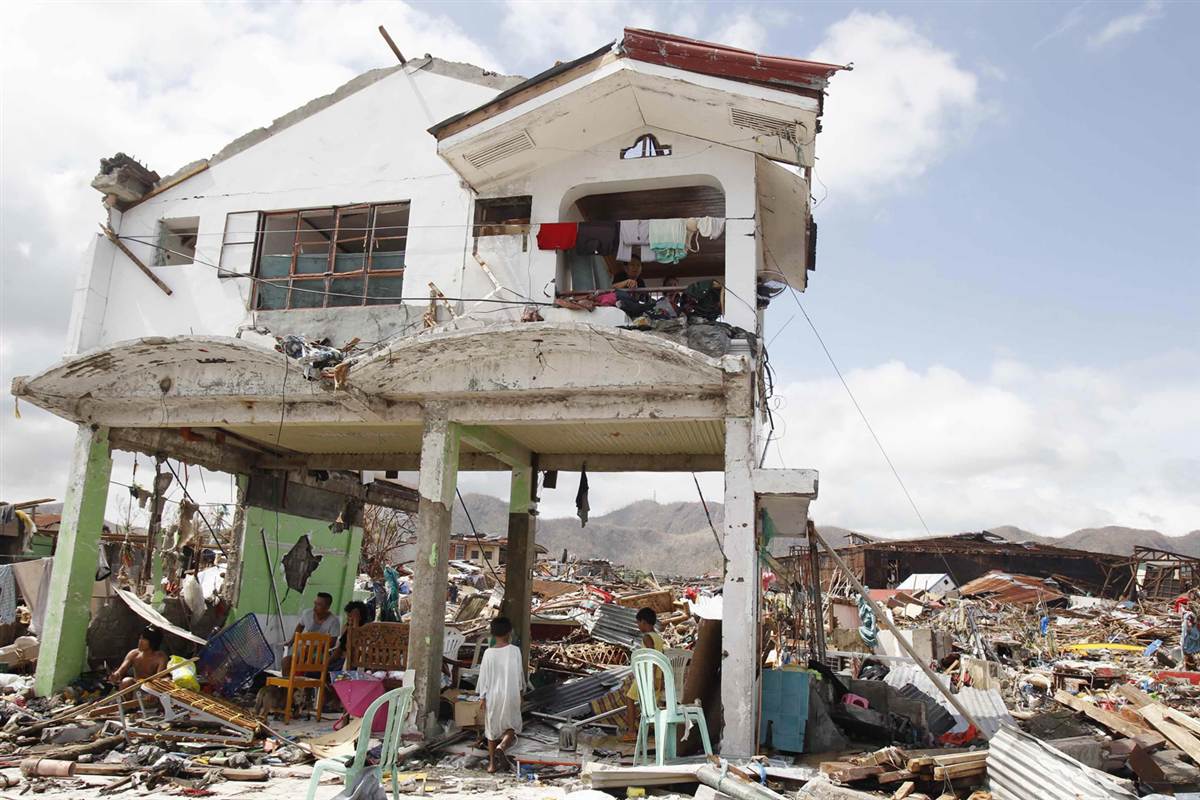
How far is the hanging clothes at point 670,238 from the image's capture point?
10.3 m

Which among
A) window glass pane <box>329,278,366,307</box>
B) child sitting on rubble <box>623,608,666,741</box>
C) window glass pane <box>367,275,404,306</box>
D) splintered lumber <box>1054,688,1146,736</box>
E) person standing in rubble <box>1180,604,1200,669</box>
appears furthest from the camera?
person standing in rubble <box>1180,604,1200,669</box>

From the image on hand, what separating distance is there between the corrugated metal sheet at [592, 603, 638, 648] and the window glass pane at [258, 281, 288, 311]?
25.5ft

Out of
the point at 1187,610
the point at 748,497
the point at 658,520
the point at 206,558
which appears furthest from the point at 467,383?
the point at 658,520

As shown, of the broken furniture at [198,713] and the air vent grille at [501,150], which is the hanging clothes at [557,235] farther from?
the broken furniture at [198,713]

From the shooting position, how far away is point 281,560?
15656mm

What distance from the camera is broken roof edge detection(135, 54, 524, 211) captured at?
11347 mm

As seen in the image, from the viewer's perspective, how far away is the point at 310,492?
52.9ft

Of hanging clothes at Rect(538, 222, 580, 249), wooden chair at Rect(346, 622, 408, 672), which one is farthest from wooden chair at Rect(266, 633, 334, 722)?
hanging clothes at Rect(538, 222, 580, 249)

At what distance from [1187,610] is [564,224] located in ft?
79.6

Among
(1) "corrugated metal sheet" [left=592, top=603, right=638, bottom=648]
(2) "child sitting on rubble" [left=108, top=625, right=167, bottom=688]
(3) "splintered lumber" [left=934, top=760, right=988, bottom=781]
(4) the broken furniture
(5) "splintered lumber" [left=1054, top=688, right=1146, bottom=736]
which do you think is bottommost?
(4) the broken furniture

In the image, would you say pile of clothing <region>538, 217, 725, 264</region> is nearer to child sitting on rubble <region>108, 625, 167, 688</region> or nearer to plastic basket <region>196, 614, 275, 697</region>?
child sitting on rubble <region>108, 625, 167, 688</region>

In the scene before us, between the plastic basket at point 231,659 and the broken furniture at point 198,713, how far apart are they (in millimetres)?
2145

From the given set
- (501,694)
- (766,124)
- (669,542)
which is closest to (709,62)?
(766,124)

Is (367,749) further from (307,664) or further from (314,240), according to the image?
(314,240)
